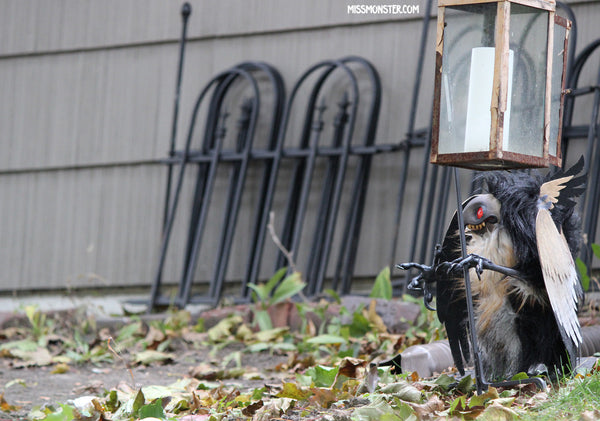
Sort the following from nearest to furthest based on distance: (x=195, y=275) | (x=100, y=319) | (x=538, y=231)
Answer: (x=538, y=231)
(x=100, y=319)
(x=195, y=275)

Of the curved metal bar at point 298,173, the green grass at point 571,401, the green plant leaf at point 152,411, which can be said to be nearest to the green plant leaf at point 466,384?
the green grass at point 571,401

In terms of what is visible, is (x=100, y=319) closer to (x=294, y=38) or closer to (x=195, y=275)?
(x=195, y=275)

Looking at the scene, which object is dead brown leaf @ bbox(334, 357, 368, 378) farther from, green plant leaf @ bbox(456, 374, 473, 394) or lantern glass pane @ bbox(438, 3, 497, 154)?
lantern glass pane @ bbox(438, 3, 497, 154)

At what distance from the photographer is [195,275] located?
5.46 m

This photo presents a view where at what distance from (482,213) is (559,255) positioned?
0.25m

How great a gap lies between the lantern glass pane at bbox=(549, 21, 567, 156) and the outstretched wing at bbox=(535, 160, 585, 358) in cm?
15

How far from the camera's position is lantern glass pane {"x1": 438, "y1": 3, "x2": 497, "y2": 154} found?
2109 millimetres

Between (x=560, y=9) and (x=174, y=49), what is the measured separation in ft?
8.77

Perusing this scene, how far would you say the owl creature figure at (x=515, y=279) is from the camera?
226cm

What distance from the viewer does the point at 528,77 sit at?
216cm

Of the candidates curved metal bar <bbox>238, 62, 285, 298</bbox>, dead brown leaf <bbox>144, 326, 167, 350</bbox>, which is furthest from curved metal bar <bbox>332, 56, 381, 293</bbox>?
dead brown leaf <bbox>144, 326, 167, 350</bbox>

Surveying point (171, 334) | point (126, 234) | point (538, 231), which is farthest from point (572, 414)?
point (126, 234)

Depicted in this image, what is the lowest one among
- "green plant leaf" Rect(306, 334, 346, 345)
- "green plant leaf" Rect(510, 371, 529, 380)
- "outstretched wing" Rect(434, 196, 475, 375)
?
"green plant leaf" Rect(306, 334, 346, 345)

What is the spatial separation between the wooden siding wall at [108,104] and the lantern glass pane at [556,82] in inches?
111
